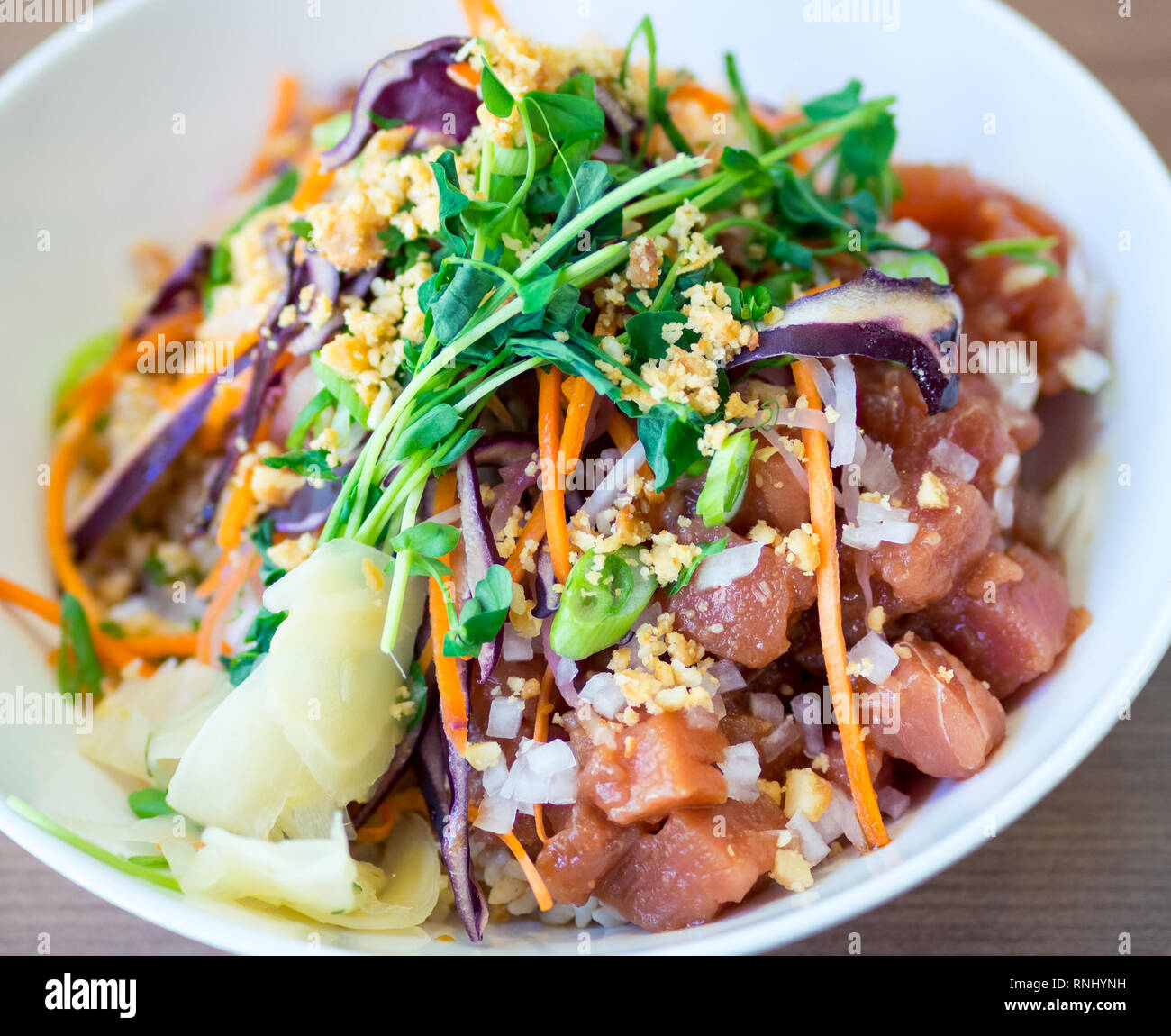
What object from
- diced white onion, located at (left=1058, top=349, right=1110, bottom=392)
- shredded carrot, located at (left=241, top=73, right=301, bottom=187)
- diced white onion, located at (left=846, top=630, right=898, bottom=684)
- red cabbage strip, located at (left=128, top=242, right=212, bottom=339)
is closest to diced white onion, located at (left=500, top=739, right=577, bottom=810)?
diced white onion, located at (left=846, top=630, right=898, bottom=684)

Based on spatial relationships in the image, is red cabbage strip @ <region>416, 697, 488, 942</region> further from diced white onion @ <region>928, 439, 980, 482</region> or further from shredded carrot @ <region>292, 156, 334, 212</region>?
shredded carrot @ <region>292, 156, 334, 212</region>

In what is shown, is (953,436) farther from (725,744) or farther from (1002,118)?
(1002,118)

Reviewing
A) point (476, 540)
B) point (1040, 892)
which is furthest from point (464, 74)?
point (1040, 892)

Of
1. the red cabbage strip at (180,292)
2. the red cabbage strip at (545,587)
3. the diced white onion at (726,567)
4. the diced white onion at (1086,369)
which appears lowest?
the red cabbage strip at (545,587)

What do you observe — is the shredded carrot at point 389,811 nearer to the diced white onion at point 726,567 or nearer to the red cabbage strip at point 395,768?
the red cabbage strip at point 395,768

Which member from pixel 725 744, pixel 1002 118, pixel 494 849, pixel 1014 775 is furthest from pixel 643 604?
pixel 1002 118

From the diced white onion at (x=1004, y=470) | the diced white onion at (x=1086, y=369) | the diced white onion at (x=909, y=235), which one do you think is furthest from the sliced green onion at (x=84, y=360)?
the diced white onion at (x=1086, y=369)

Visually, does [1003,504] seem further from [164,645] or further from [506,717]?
[164,645]
